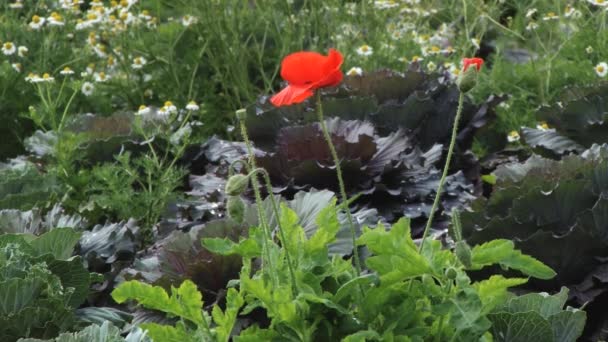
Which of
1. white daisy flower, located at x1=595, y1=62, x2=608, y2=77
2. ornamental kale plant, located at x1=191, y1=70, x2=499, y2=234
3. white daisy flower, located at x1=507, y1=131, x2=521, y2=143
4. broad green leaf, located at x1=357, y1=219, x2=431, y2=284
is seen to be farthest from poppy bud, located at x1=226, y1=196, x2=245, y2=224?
white daisy flower, located at x1=595, y1=62, x2=608, y2=77

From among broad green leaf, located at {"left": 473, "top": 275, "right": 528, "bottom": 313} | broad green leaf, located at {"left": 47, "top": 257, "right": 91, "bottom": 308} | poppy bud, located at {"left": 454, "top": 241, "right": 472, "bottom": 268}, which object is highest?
poppy bud, located at {"left": 454, "top": 241, "right": 472, "bottom": 268}

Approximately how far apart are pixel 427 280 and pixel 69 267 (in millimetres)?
995

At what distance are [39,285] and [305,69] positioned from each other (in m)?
0.87

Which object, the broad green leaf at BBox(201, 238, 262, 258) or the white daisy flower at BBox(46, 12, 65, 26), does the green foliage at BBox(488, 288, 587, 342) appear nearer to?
the broad green leaf at BBox(201, 238, 262, 258)

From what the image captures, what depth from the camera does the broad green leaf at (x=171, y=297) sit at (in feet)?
5.73

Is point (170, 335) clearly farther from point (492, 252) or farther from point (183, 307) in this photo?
point (492, 252)

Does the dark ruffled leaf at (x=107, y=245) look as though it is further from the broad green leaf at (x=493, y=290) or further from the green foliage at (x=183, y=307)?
the broad green leaf at (x=493, y=290)

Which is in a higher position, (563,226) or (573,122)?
(563,226)

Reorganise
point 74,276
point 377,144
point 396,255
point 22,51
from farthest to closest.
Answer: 1. point 22,51
2. point 377,144
3. point 74,276
4. point 396,255

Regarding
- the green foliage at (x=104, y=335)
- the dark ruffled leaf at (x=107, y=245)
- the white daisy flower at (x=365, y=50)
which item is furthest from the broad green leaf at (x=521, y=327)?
the white daisy flower at (x=365, y=50)

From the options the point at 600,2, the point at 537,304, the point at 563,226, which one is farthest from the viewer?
the point at 600,2

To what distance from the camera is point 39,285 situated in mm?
2191

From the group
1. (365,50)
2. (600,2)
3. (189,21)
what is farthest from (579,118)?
(189,21)

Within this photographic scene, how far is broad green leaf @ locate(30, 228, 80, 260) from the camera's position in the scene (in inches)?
96.4
